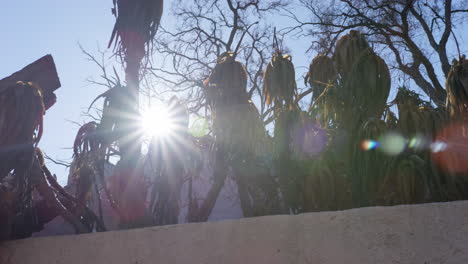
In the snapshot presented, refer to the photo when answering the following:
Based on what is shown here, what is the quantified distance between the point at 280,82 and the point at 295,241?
202 centimetres

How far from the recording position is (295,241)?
3.09 metres

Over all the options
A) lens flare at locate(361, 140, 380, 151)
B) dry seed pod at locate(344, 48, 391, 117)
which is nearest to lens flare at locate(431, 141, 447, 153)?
lens flare at locate(361, 140, 380, 151)

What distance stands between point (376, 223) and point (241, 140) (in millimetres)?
1979

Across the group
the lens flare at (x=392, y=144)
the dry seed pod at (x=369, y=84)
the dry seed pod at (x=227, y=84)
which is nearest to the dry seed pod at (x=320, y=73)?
the dry seed pod at (x=369, y=84)

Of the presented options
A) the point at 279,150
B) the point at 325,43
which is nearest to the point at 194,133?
the point at 279,150

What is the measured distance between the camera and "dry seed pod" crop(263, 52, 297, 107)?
470cm

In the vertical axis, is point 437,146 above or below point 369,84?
below

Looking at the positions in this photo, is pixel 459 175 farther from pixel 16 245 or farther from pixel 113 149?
pixel 16 245

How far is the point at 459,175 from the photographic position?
374cm

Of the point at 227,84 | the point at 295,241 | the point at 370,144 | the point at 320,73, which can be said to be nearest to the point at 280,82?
the point at 227,84

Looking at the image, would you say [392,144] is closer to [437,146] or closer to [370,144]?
[370,144]

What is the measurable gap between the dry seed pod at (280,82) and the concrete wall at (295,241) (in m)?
1.76

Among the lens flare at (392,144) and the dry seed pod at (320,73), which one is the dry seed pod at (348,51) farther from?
the lens flare at (392,144)

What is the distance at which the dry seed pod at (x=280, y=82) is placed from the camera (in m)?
4.70
